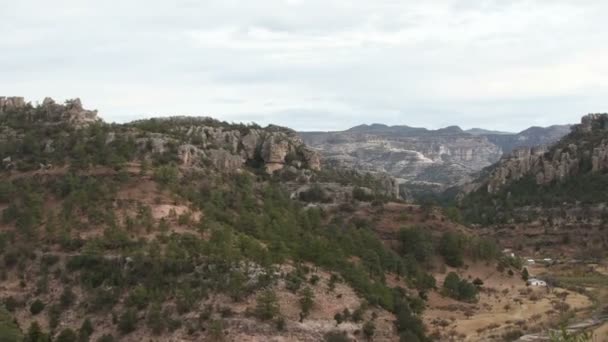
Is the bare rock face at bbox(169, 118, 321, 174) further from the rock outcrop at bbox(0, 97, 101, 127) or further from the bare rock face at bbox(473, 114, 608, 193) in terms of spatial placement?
the bare rock face at bbox(473, 114, 608, 193)

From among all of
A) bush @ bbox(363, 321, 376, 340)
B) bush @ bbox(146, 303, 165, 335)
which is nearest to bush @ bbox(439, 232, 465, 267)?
bush @ bbox(363, 321, 376, 340)

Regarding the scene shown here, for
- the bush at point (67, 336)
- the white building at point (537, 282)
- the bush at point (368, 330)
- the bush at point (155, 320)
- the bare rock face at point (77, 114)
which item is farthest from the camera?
the bare rock face at point (77, 114)

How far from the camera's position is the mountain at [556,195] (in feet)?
327

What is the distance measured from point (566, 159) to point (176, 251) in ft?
305

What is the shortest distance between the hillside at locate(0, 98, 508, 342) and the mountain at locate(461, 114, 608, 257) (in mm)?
29574

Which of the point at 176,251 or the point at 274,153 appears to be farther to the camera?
the point at 274,153

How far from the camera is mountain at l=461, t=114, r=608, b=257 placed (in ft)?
327

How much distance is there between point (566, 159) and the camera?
123000 mm

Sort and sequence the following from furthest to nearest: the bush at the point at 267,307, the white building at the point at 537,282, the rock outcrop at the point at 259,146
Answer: the rock outcrop at the point at 259,146 < the white building at the point at 537,282 < the bush at the point at 267,307

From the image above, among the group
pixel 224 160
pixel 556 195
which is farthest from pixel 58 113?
pixel 556 195

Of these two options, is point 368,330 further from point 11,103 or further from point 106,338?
point 11,103

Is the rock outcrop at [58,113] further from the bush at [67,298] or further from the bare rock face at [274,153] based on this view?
the bush at [67,298]

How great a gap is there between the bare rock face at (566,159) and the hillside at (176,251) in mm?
51644

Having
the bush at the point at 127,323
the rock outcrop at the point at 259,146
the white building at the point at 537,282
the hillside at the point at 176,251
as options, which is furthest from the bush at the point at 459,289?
the bush at the point at 127,323
